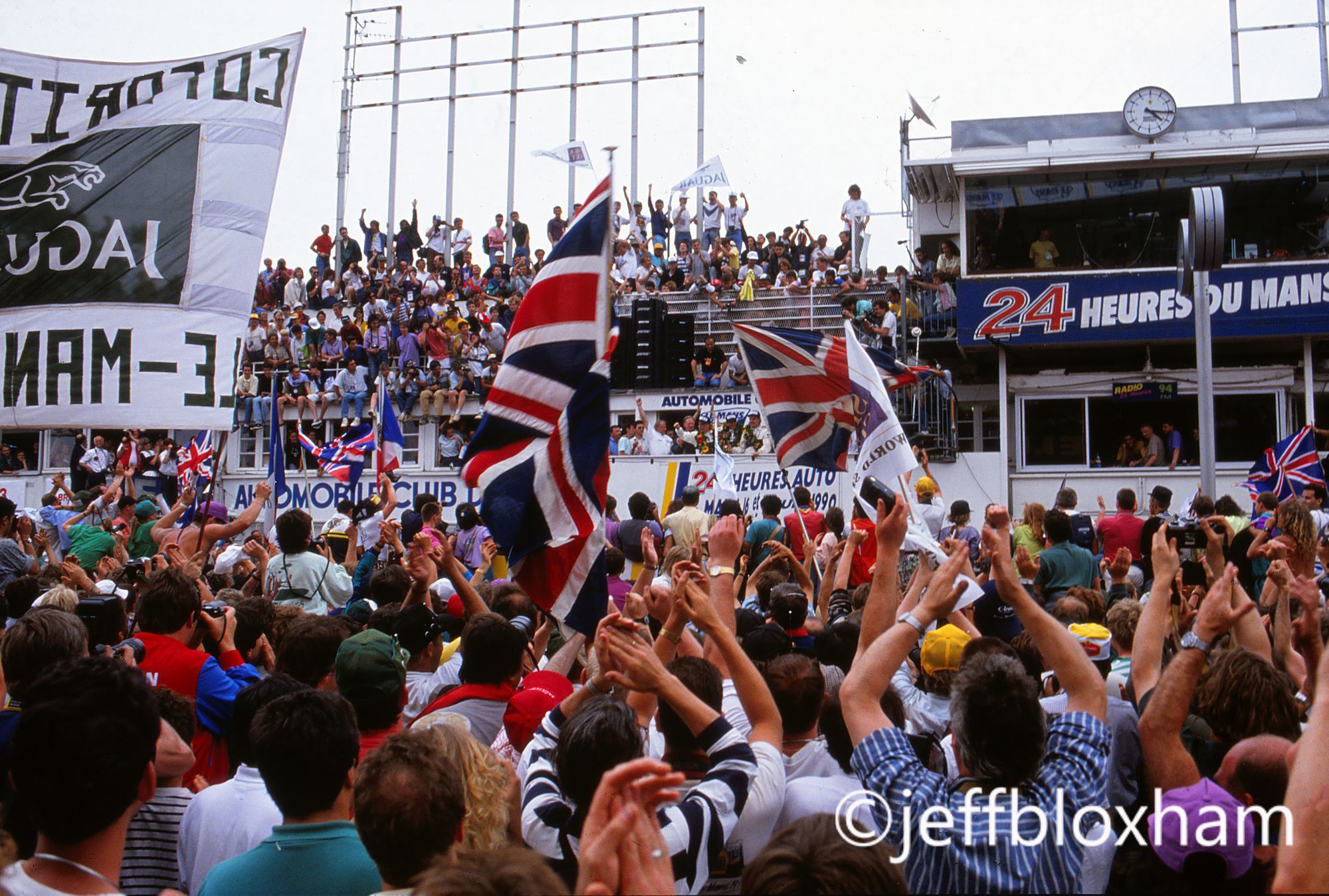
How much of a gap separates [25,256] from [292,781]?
16.4ft

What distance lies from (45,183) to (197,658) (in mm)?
3543

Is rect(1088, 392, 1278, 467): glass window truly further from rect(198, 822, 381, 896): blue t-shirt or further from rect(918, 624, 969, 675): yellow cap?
rect(198, 822, 381, 896): blue t-shirt

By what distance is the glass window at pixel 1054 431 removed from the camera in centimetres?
2184

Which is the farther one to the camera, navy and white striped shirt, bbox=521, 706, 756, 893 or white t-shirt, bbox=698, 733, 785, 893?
white t-shirt, bbox=698, 733, 785, 893

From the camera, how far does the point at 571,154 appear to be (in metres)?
26.6

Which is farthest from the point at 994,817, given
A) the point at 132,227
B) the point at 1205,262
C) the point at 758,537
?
the point at 1205,262

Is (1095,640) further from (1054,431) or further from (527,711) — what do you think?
(1054,431)

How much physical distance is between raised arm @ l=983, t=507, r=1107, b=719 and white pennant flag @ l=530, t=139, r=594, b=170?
76.6 feet

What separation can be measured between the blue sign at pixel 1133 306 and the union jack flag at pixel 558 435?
17045 mm

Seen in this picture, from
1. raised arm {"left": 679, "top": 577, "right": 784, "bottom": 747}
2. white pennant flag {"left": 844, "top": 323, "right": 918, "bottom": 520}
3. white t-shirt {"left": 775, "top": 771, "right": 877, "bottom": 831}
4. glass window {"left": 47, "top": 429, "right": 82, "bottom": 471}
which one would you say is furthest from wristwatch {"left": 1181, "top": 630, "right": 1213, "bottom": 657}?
glass window {"left": 47, "top": 429, "right": 82, "bottom": 471}

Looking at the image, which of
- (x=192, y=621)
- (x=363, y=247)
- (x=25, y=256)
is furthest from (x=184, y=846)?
(x=363, y=247)

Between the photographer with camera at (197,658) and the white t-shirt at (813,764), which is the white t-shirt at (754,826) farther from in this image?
the photographer with camera at (197,658)

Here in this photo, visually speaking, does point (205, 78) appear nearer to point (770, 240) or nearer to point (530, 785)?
point (530, 785)

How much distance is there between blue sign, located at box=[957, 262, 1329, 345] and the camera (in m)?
20.1
